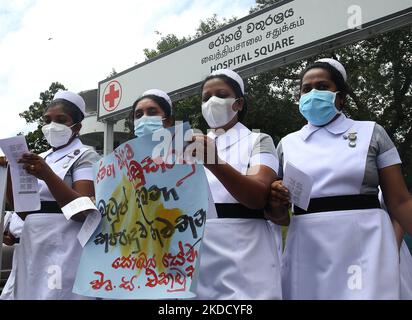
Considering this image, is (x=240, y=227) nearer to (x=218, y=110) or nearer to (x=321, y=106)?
(x=218, y=110)

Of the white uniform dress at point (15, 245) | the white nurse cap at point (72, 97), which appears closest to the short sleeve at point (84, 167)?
the white nurse cap at point (72, 97)

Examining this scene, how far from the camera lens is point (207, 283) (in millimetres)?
1962

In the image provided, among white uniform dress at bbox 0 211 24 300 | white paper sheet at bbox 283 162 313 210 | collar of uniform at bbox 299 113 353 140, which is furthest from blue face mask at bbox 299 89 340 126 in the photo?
white uniform dress at bbox 0 211 24 300

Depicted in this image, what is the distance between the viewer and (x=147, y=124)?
2625 mm

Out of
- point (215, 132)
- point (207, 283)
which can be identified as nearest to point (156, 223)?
point (207, 283)

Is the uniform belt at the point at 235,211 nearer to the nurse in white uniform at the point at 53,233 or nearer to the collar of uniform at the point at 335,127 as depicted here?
the collar of uniform at the point at 335,127

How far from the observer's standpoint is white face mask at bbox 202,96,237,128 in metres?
2.21

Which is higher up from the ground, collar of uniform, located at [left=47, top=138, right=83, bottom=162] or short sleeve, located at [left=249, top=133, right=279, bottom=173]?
collar of uniform, located at [left=47, top=138, right=83, bottom=162]

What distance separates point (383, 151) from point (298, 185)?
1.28 feet

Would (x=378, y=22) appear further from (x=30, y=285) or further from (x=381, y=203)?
(x=30, y=285)

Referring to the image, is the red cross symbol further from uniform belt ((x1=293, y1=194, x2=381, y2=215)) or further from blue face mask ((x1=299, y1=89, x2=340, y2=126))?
uniform belt ((x1=293, y1=194, x2=381, y2=215))

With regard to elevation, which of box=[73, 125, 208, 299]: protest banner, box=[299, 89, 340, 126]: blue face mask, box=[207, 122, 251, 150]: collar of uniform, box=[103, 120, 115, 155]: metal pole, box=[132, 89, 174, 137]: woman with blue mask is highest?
box=[103, 120, 115, 155]: metal pole

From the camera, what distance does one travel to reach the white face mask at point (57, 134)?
2688 millimetres

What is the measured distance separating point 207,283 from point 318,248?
47 cm
